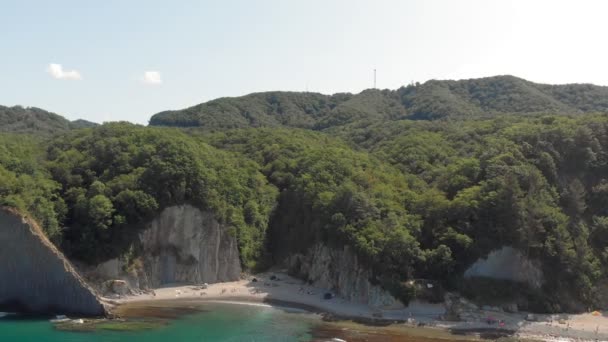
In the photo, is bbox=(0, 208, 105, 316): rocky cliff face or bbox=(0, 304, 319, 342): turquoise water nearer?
bbox=(0, 304, 319, 342): turquoise water

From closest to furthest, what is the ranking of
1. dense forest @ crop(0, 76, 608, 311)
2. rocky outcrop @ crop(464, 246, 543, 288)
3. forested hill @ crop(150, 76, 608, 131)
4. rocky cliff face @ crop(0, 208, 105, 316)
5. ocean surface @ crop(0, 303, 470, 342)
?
1. ocean surface @ crop(0, 303, 470, 342)
2. rocky cliff face @ crop(0, 208, 105, 316)
3. rocky outcrop @ crop(464, 246, 543, 288)
4. dense forest @ crop(0, 76, 608, 311)
5. forested hill @ crop(150, 76, 608, 131)

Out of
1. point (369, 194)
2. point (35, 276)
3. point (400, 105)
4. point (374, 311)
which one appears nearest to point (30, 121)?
point (35, 276)

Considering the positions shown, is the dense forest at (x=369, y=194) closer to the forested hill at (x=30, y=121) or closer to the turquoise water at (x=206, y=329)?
the turquoise water at (x=206, y=329)

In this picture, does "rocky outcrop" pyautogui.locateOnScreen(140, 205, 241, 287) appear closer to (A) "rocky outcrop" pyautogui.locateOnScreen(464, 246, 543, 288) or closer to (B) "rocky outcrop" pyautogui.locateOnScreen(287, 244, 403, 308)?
(B) "rocky outcrop" pyautogui.locateOnScreen(287, 244, 403, 308)

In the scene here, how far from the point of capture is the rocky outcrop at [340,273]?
149 ft

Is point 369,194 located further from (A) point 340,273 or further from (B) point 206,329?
(B) point 206,329

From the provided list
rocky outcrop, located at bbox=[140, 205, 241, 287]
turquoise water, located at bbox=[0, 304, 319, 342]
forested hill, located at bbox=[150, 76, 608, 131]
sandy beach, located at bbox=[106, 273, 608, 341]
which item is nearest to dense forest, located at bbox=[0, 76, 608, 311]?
rocky outcrop, located at bbox=[140, 205, 241, 287]

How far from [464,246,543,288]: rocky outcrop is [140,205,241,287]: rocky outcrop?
22927 millimetres

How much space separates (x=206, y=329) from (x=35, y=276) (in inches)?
566

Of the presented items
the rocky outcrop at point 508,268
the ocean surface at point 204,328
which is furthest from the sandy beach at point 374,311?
the rocky outcrop at point 508,268

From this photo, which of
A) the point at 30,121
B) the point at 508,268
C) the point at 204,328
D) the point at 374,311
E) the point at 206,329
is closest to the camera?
the point at 206,329

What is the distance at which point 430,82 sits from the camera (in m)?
124

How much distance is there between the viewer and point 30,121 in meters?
95.5

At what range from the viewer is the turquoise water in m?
36.7
